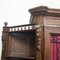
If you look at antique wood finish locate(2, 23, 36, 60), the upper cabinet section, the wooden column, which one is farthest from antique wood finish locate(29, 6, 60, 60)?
the wooden column

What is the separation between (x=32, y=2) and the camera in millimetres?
2270

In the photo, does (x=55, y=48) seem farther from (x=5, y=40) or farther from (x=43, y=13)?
(x=5, y=40)

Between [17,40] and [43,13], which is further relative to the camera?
[17,40]

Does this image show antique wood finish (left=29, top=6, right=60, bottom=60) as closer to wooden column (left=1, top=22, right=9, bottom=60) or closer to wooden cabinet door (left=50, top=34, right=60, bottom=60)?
wooden cabinet door (left=50, top=34, right=60, bottom=60)

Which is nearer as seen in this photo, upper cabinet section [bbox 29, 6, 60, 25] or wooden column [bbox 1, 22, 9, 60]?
upper cabinet section [bbox 29, 6, 60, 25]

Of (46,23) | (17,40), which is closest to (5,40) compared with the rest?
(17,40)

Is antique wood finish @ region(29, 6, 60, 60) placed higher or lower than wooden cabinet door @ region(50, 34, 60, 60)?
higher

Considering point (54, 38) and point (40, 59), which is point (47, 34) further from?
point (40, 59)

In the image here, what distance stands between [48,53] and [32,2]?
113cm

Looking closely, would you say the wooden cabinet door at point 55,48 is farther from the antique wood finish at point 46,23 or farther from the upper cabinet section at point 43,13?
the upper cabinet section at point 43,13

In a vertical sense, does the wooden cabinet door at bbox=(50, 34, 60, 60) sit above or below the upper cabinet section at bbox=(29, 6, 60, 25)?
below

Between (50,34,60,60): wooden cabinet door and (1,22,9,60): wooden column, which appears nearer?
(50,34,60,60): wooden cabinet door

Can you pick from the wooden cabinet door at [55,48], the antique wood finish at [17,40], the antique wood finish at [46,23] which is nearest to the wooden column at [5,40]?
the antique wood finish at [17,40]

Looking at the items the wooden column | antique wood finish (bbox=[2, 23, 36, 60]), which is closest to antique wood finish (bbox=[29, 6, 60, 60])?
antique wood finish (bbox=[2, 23, 36, 60])
